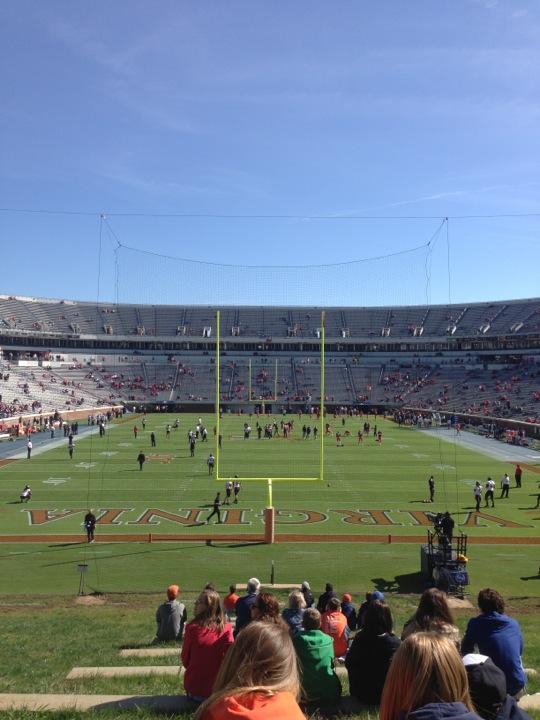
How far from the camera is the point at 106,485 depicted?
82.6ft

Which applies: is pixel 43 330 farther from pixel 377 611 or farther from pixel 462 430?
pixel 377 611

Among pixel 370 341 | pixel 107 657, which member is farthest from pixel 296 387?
pixel 107 657

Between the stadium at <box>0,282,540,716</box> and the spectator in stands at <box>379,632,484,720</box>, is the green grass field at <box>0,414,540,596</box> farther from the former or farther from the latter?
the spectator in stands at <box>379,632,484,720</box>

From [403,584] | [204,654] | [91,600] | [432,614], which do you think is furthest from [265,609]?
[403,584]

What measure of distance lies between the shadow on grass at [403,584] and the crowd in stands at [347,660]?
4754 mm

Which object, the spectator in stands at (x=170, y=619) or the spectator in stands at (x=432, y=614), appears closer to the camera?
the spectator in stands at (x=432, y=614)

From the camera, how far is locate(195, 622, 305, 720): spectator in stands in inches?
83.7

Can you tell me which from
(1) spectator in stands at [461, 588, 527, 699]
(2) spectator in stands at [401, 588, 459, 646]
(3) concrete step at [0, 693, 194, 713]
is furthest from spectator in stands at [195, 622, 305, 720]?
(1) spectator in stands at [461, 588, 527, 699]

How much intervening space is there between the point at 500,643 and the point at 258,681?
9.73 ft

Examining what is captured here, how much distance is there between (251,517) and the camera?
1989cm

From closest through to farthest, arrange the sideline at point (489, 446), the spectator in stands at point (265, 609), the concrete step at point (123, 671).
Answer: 1. the spectator in stands at point (265, 609)
2. the concrete step at point (123, 671)
3. the sideline at point (489, 446)

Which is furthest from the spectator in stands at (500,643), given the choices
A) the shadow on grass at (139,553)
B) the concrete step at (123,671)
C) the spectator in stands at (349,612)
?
the shadow on grass at (139,553)

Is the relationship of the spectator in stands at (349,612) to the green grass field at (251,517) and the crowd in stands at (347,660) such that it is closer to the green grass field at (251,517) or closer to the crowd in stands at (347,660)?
the crowd in stands at (347,660)

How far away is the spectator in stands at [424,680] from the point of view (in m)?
2.21
